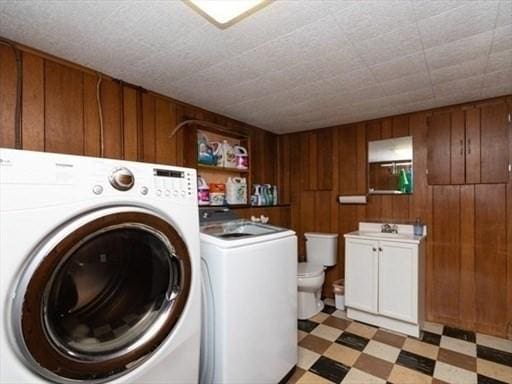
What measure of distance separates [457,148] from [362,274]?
1352 mm

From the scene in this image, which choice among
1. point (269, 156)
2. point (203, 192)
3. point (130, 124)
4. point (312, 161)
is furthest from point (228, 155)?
point (312, 161)

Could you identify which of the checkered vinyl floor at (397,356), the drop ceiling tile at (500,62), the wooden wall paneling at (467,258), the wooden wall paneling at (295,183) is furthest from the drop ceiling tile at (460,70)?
the checkered vinyl floor at (397,356)

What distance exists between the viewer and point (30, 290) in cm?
75

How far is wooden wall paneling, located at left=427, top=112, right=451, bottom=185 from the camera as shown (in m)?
2.39

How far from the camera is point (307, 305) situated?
2.59m

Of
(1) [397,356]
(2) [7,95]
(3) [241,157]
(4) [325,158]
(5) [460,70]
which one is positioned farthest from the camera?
(4) [325,158]

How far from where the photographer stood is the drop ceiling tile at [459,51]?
139cm

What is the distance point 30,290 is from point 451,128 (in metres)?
2.93

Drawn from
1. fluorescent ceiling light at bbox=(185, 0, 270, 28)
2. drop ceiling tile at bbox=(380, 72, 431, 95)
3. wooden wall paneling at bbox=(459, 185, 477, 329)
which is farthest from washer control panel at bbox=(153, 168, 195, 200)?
wooden wall paneling at bbox=(459, 185, 477, 329)

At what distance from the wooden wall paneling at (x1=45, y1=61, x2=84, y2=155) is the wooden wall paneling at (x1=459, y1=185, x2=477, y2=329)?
9.58 ft

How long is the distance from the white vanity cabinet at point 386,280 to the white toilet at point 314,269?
29cm

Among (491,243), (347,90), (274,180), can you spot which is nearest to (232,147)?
(274,180)

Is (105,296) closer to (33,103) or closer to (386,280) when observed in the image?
(33,103)

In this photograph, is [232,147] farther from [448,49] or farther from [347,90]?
[448,49]
